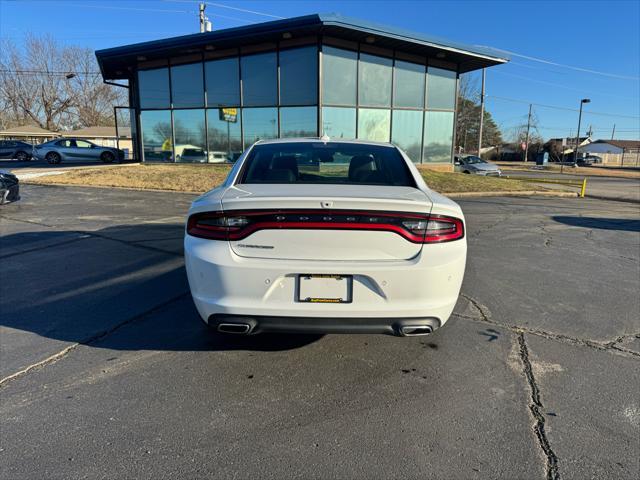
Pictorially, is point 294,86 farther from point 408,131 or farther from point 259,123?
point 408,131

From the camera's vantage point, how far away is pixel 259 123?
61.7 feet

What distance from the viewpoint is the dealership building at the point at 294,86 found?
1747 centimetres

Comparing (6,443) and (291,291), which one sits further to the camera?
(291,291)

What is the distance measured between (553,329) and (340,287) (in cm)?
237

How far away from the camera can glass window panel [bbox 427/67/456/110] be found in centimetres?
1991

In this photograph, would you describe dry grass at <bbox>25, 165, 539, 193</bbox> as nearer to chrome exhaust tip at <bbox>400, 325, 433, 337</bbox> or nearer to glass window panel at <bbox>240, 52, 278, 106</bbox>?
glass window panel at <bbox>240, 52, 278, 106</bbox>

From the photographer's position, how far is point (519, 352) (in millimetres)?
3379

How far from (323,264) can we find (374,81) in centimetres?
1768

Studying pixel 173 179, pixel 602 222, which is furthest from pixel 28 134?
pixel 602 222

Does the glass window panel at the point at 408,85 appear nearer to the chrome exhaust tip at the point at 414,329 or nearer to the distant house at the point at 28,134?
the chrome exhaust tip at the point at 414,329

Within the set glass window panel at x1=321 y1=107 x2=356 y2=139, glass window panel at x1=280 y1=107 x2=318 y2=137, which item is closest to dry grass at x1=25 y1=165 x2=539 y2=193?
glass window panel at x1=280 y1=107 x2=318 y2=137

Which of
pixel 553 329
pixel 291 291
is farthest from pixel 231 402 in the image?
pixel 553 329

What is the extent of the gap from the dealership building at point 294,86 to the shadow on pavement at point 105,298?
12520 mm

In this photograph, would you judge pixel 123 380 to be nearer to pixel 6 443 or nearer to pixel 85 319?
pixel 6 443
